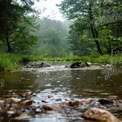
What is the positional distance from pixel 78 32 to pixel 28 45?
5.42m

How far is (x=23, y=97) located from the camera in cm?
455

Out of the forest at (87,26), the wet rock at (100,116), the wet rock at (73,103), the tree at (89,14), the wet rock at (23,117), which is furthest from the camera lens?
the tree at (89,14)

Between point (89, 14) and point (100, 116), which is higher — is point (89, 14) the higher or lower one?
the higher one

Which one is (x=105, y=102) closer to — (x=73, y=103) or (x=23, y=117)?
(x=73, y=103)

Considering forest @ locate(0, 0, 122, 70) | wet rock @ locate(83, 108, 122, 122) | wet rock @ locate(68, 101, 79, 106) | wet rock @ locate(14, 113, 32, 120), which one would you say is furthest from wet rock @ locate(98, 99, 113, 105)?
forest @ locate(0, 0, 122, 70)

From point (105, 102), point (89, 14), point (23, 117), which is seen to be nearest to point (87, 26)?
point (89, 14)

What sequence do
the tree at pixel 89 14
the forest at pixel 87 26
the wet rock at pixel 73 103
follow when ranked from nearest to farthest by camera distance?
the wet rock at pixel 73 103
the forest at pixel 87 26
the tree at pixel 89 14

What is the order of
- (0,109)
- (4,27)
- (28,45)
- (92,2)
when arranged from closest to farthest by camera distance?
(0,109)
(4,27)
(92,2)
(28,45)

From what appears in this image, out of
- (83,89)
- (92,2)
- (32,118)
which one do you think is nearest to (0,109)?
(32,118)

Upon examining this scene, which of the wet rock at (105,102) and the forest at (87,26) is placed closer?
the wet rock at (105,102)

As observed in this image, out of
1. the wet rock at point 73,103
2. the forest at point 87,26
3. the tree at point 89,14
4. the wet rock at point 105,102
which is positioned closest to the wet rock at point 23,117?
the wet rock at point 73,103

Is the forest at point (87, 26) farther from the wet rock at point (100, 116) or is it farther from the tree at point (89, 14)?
the wet rock at point (100, 116)

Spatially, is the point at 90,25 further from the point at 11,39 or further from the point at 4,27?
the point at 4,27

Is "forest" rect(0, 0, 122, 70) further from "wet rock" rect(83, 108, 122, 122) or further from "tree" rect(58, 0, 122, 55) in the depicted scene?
"wet rock" rect(83, 108, 122, 122)
